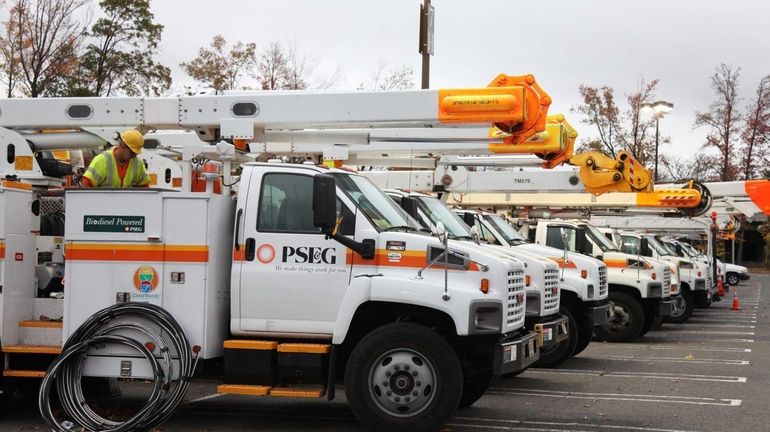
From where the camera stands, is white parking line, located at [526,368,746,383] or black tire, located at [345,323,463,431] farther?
white parking line, located at [526,368,746,383]

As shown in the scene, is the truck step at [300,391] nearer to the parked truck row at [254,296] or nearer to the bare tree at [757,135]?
the parked truck row at [254,296]

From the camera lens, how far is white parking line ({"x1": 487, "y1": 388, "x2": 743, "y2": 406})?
10367 millimetres

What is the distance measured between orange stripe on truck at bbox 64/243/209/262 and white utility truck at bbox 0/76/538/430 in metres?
0.01

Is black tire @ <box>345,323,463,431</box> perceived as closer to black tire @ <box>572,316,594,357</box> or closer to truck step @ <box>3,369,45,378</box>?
truck step @ <box>3,369,45,378</box>

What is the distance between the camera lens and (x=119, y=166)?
8922mm

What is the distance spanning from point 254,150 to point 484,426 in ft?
18.4

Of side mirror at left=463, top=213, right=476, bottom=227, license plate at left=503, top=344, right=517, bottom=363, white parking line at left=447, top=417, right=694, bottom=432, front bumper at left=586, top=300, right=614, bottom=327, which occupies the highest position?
side mirror at left=463, top=213, right=476, bottom=227

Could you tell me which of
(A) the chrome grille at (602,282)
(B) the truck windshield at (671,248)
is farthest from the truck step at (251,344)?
(B) the truck windshield at (671,248)

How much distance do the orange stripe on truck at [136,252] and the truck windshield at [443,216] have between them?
11.5 ft

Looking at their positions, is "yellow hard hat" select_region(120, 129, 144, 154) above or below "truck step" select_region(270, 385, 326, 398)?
above

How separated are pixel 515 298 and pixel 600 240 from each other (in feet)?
31.8

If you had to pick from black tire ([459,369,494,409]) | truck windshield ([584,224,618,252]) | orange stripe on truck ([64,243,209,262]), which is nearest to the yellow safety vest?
orange stripe on truck ([64,243,209,262])

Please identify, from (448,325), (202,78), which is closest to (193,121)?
(448,325)

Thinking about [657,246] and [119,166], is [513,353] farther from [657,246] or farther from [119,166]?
[657,246]
